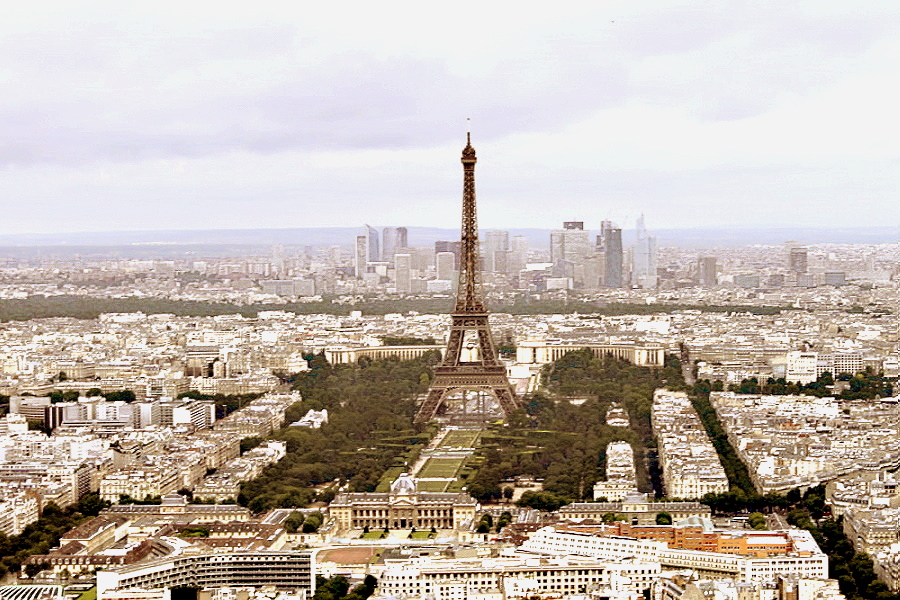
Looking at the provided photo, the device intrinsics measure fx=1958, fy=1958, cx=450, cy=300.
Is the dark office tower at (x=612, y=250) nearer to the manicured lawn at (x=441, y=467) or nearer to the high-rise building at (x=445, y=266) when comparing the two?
the high-rise building at (x=445, y=266)

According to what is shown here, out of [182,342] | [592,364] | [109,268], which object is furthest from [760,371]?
[109,268]

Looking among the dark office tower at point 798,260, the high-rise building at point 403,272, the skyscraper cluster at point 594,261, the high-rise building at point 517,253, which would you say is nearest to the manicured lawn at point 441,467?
the high-rise building at point 403,272

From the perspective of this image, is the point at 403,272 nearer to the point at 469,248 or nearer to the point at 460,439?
the point at 469,248

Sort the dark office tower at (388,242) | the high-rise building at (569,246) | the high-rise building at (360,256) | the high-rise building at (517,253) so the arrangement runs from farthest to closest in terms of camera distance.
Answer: the dark office tower at (388,242) < the high-rise building at (360,256) < the high-rise building at (517,253) < the high-rise building at (569,246)

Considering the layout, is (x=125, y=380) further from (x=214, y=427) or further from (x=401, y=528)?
(x=401, y=528)

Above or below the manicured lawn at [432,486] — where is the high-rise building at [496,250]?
above

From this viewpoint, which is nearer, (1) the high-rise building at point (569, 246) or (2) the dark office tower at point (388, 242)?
(1) the high-rise building at point (569, 246)
